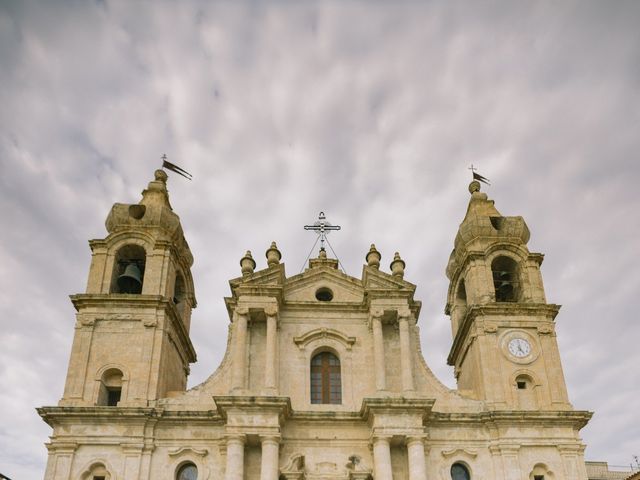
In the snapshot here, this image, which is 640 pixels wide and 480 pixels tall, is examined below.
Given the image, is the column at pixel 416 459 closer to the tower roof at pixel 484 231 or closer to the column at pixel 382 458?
the column at pixel 382 458

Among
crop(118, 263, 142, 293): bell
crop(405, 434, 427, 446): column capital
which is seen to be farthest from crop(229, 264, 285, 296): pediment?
crop(405, 434, 427, 446): column capital

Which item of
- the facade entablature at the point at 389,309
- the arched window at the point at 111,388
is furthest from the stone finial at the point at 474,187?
the arched window at the point at 111,388

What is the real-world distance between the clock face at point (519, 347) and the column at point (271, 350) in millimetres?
8426

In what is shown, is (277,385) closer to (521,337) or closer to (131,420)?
(131,420)

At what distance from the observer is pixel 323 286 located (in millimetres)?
Answer: 27141

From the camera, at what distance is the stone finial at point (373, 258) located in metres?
27.7

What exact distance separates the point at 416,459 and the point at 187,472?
7.29 m

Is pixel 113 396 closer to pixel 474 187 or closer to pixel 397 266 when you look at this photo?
pixel 397 266

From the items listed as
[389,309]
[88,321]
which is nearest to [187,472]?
[88,321]

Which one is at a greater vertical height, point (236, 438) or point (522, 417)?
point (522, 417)

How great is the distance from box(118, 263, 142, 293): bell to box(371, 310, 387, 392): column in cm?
903

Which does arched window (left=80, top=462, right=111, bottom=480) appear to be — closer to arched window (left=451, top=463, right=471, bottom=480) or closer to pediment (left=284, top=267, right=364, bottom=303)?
pediment (left=284, top=267, right=364, bottom=303)

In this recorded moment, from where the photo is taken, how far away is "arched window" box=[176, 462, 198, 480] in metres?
23.0

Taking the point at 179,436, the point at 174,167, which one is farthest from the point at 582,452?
the point at 174,167
